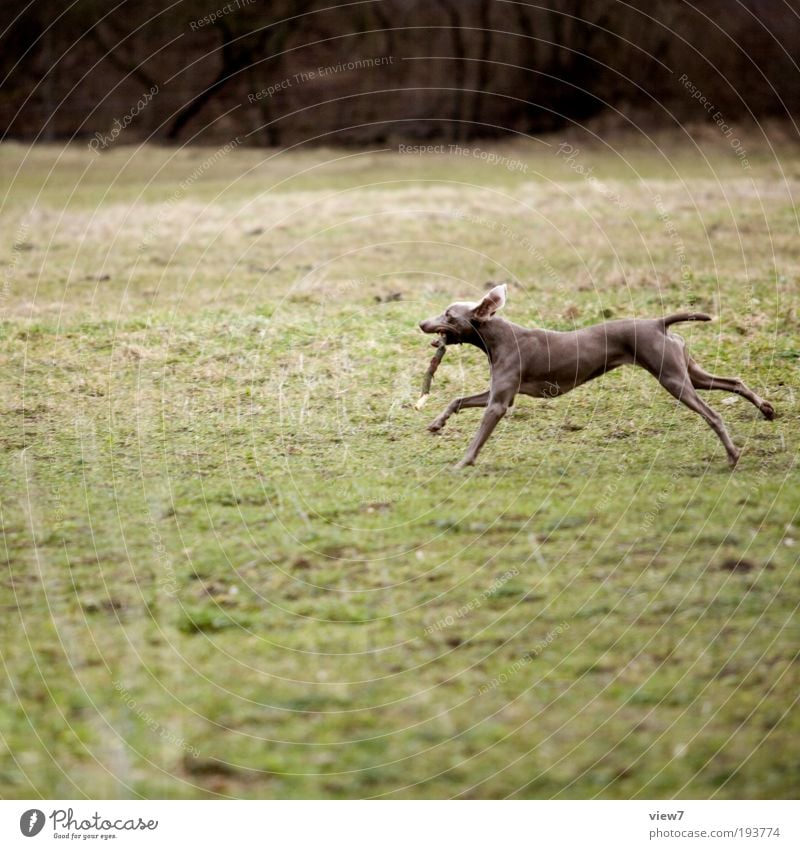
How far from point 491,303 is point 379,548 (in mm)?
2069

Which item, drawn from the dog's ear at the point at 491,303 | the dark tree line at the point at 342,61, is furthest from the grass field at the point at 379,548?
the dark tree line at the point at 342,61

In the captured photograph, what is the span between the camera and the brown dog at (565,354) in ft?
25.4

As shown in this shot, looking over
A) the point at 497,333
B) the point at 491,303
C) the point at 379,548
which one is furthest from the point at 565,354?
the point at 379,548

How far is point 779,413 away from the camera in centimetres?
891

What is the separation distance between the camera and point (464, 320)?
796 centimetres

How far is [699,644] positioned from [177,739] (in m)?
2.82

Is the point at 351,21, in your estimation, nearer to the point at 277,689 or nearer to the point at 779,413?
the point at 779,413

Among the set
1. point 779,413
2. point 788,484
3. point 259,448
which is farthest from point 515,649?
point 779,413
